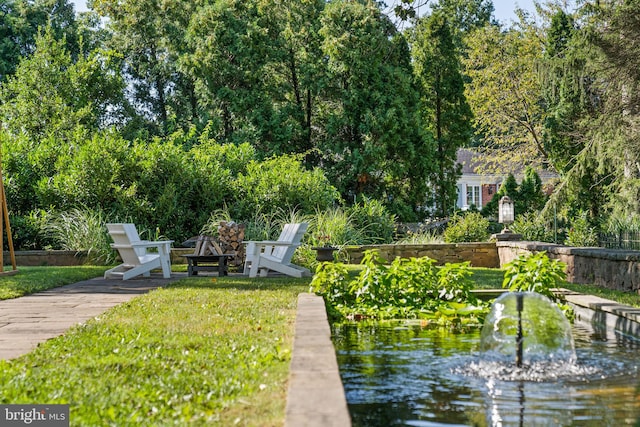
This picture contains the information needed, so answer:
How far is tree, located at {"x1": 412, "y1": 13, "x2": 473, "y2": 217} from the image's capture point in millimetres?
26094

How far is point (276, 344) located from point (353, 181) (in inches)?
795

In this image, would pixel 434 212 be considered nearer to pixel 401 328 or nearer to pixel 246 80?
pixel 246 80

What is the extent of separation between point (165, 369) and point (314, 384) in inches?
47.6

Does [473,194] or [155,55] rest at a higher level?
[155,55]

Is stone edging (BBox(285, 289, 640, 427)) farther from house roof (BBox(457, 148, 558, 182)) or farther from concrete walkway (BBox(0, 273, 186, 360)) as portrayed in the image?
house roof (BBox(457, 148, 558, 182))

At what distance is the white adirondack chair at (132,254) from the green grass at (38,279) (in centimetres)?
54

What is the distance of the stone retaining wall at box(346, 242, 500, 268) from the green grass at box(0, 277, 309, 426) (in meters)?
8.91

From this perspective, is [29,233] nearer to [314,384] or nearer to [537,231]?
[537,231]

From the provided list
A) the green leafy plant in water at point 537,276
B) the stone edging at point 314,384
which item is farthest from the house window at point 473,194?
the stone edging at point 314,384

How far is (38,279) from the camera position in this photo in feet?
34.3

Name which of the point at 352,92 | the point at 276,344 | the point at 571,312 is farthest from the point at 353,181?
the point at 276,344

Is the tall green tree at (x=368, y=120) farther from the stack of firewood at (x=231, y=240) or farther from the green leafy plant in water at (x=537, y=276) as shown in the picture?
the green leafy plant in water at (x=537, y=276)

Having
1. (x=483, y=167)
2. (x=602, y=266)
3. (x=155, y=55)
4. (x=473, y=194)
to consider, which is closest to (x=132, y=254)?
(x=602, y=266)

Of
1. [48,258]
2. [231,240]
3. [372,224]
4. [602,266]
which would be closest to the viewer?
[602,266]
